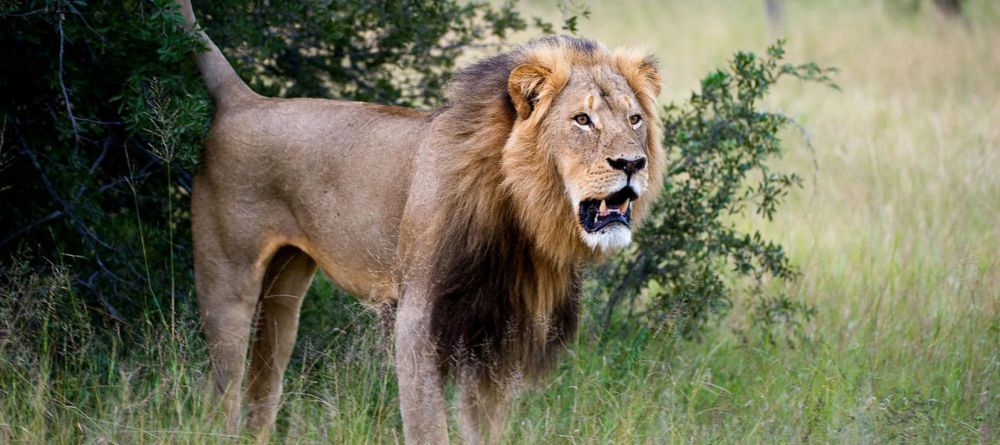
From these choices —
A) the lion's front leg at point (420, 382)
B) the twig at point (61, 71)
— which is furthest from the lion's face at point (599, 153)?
the twig at point (61, 71)

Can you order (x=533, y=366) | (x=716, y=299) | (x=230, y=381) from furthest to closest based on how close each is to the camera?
(x=716, y=299)
(x=230, y=381)
(x=533, y=366)

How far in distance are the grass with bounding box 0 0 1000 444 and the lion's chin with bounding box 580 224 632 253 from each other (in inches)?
27.7

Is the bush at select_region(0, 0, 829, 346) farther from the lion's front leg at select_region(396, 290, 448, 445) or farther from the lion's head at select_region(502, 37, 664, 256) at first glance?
the lion's front leg at select_region(396, 290, 448, 445)

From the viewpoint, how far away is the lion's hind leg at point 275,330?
4.57 meters

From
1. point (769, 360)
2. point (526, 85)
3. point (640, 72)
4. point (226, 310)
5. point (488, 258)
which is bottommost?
point (226, 310)

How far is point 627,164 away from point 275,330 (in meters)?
2.01

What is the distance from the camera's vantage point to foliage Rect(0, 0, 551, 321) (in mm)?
4211

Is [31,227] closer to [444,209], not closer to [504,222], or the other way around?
[444,209]

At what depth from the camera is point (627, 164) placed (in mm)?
3312

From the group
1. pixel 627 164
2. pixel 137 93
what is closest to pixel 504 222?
pixel 627 164

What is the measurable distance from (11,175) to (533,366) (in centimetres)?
234

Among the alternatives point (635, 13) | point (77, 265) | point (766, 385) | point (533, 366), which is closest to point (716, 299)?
point (766, 385)

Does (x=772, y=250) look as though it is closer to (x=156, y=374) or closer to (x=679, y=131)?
(x=679, y=131)

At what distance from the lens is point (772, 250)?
17.2 feet
